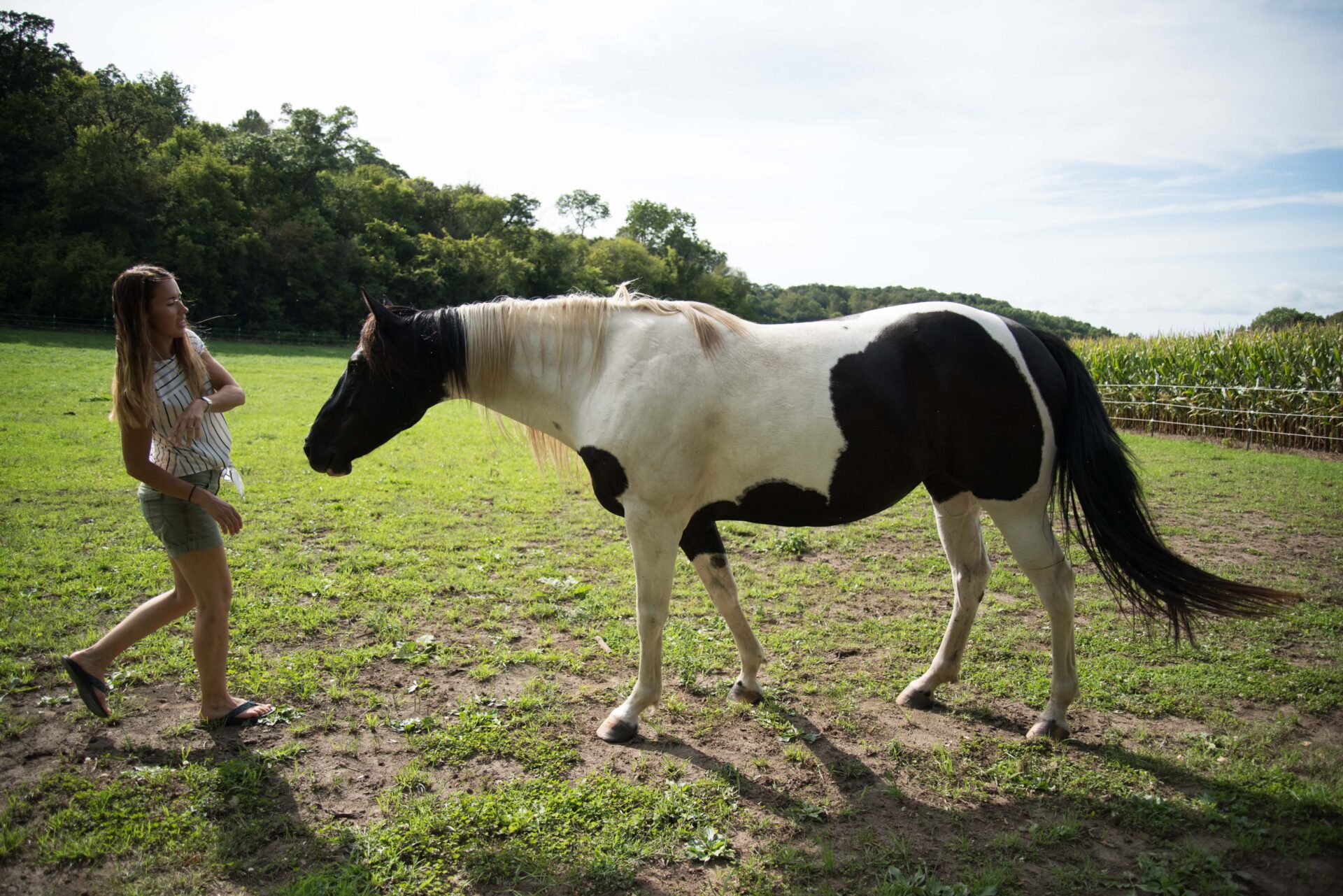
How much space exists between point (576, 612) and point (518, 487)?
4.49m

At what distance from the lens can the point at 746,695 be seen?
12.6 feet

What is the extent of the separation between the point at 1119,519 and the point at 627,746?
2709 mm

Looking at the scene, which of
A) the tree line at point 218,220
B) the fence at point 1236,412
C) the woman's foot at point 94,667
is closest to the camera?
the woman's foot at point 94,667

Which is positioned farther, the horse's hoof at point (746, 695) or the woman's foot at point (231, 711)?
the horse's hoof at point (746, 695)

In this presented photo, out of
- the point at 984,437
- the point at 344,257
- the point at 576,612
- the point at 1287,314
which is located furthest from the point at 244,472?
the point at 344,257

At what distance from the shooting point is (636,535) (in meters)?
3.47

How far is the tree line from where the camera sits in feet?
117

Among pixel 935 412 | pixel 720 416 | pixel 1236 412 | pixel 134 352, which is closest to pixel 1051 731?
pixel 935 412

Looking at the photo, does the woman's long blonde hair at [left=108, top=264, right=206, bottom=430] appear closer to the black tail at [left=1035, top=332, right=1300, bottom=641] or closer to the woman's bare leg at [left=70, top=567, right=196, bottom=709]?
the woman's bare leg at [left=70, top=567, right=196, bottom=709]

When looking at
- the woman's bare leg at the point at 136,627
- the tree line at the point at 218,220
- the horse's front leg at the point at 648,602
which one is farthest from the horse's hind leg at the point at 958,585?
the tree line at the point at 218,220

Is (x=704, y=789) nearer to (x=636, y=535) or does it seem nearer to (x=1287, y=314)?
(x=636, y=535)

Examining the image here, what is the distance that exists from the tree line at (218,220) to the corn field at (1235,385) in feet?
20.5

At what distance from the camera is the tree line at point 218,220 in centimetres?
3572

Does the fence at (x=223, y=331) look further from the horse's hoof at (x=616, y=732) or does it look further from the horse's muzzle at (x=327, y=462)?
the horse's hoof at (x=616, y=732)
